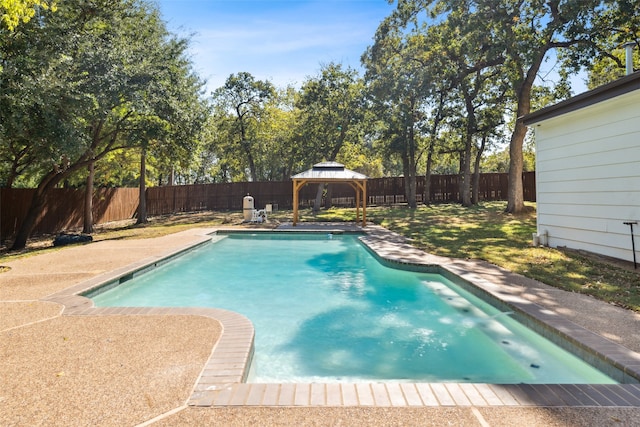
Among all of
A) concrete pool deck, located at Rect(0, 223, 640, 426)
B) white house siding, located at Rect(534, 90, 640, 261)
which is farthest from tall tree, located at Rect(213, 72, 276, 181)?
concrete pool deck, located at Rect(0, 223, 640, 426)

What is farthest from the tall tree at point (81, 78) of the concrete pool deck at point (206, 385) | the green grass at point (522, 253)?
the green grass at point (522, 253)

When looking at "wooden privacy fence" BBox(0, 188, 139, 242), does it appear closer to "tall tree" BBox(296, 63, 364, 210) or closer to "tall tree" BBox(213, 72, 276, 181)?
"tall tree" BBox(213, 72, 276, 181)

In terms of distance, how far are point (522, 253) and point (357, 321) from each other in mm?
4528

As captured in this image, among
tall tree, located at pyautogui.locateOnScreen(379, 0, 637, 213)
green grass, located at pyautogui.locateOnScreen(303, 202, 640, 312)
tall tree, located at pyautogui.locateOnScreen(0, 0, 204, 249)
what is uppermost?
tall tree, located at pyautogui.locateOnScreen(379, 0, 637, 213)

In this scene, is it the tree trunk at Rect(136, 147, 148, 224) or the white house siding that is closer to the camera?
the white house siding

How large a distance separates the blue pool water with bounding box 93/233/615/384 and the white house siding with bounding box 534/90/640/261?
3.09m

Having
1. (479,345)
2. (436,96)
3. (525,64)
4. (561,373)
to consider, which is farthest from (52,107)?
(436,96)

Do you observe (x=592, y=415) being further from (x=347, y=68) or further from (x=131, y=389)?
(x=347, y=68)

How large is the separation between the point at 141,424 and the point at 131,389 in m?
0.48

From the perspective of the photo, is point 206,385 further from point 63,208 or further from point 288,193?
point 288,193

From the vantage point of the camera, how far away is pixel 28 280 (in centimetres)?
573

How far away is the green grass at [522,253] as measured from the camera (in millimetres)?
4914

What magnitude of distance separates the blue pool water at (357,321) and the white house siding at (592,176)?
309 centimetres

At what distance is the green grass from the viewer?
16.1 feet
